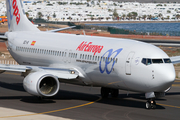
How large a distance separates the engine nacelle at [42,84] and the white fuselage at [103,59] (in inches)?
98.5

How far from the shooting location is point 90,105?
29031mm

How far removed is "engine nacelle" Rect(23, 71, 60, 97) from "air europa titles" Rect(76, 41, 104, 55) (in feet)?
11.5

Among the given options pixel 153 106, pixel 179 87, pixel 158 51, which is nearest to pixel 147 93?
pixel 153 106

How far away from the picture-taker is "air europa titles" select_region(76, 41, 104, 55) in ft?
96.6

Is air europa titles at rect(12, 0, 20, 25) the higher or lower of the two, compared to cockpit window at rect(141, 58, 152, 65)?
higher

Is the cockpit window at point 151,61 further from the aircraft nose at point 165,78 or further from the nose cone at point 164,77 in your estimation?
the aircraft nose at point 165,78

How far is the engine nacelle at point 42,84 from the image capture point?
92.4 feet

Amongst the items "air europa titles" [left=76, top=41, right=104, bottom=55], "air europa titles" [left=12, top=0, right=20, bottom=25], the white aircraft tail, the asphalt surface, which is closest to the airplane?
"air europa titles" [left=76, top=41, right=104, bottom=55]

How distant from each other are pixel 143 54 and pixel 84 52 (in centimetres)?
572

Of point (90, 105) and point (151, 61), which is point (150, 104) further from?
point (90, 105)

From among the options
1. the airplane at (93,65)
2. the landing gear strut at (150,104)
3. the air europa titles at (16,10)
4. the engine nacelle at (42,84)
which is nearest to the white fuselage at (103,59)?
the airplane at (93,65)

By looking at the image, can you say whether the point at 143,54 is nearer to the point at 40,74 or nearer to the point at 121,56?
the point at 121,56

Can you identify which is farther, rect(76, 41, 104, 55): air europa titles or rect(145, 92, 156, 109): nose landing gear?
rect(76, 41, 104, 55): air europa titles

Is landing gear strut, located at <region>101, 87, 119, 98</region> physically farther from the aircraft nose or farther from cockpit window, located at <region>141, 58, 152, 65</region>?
the aircraft nose
